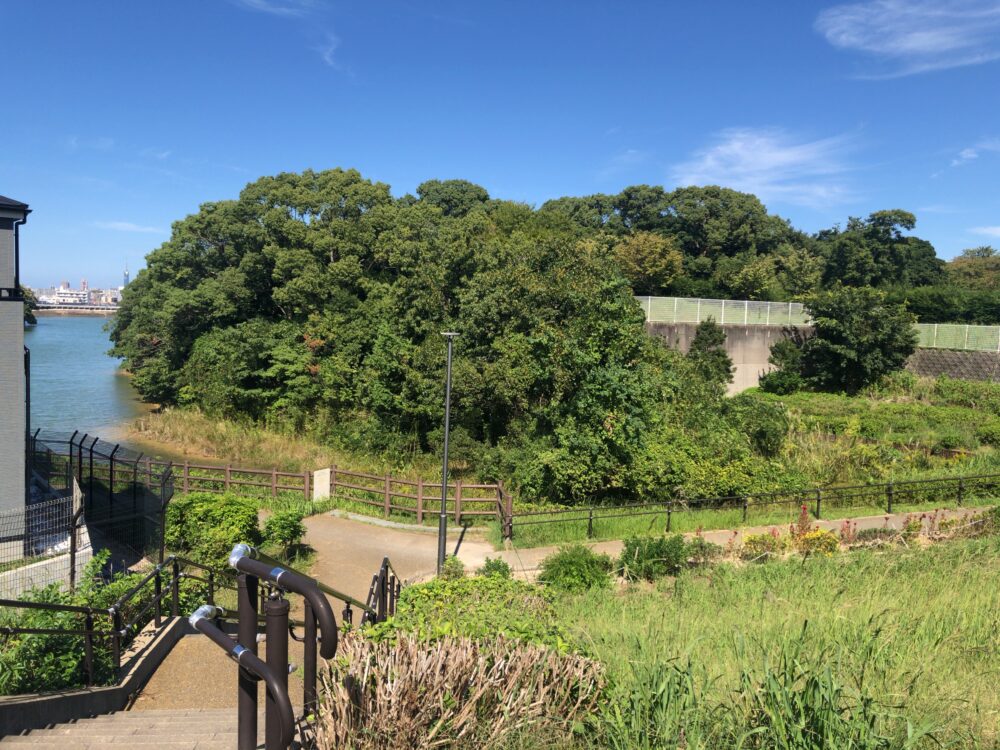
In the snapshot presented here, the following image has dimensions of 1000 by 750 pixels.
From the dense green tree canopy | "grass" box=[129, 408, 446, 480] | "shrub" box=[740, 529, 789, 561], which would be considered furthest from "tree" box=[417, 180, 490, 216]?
"shrub" box=[740, 529, 789, 561]

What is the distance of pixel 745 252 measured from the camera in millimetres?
56000

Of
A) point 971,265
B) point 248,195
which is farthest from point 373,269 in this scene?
point 971,265

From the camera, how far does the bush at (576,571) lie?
1114 centimetres

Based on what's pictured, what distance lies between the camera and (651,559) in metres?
12.1

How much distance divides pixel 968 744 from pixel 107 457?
1537cm

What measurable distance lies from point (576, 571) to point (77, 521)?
821 centimetres

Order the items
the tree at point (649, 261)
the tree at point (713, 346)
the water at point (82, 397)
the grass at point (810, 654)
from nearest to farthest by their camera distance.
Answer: the grass at point (810, 654)
the tree at point (713, 346)
the water at point (82, 397)
the tree at point (649, 261)

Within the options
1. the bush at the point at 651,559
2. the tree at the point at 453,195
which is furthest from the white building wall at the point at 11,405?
the tree at the point at 453,195

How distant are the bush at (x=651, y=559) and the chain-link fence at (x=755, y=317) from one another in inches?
887

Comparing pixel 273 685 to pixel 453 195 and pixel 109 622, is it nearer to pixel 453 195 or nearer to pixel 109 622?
pixel 109 622

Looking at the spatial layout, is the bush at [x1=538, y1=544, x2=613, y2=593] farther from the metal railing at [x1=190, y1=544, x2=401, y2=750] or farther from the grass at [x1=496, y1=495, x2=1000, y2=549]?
the metal railing at [x1=190, y1=544, x2=401, y2=750]

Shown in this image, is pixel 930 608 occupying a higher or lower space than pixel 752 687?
lower

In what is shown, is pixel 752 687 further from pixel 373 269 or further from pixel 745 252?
pixel 745 252

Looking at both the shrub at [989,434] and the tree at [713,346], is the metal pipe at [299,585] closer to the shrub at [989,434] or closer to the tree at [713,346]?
the shrub at [989,434]
